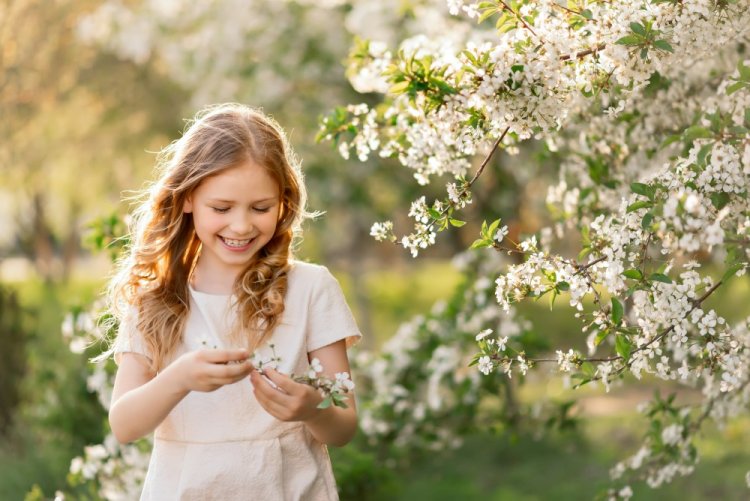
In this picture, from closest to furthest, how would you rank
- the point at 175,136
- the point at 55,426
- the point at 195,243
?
the point at 195,243 → the point at 55,426 → the point at 175,136

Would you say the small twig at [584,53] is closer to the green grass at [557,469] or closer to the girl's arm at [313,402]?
the girl's arm at [313,402]

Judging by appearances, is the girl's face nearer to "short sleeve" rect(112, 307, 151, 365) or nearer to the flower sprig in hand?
"short sleeve" rect(112, 307, 151, 365)

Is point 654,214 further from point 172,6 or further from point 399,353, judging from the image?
point 172,6

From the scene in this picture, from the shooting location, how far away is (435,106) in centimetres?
281

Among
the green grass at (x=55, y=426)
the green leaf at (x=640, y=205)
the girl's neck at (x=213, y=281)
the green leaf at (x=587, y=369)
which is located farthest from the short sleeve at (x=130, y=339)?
the green grass at (x=55, y=426)

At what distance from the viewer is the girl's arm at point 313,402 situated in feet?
7.18

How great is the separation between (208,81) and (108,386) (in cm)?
600

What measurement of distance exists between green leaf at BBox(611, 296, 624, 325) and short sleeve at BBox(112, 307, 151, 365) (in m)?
1.12

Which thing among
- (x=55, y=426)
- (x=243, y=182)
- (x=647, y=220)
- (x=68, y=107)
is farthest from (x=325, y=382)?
(x=68, y=107)

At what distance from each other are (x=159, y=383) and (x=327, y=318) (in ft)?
1.51

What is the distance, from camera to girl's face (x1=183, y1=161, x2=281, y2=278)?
2516 mm

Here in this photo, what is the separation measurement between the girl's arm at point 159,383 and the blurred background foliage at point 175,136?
1.61 meters

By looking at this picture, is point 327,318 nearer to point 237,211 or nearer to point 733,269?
point 237,211

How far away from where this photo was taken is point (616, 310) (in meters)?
2.43
